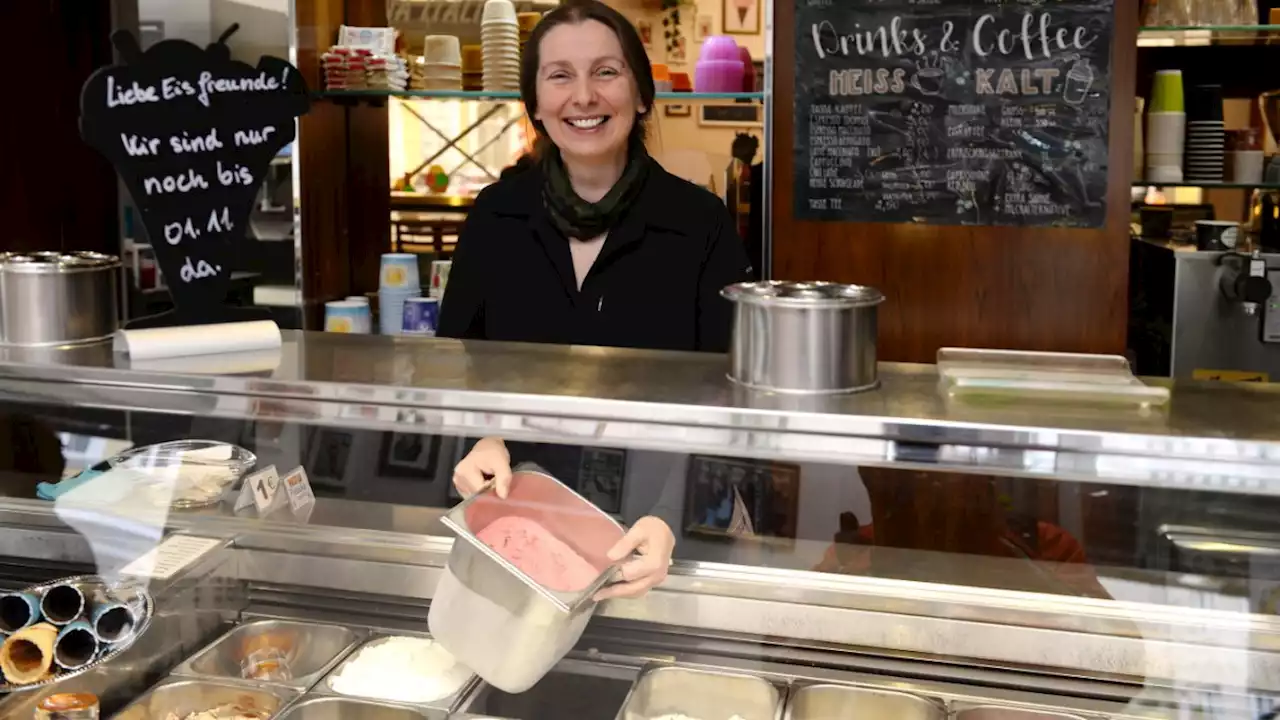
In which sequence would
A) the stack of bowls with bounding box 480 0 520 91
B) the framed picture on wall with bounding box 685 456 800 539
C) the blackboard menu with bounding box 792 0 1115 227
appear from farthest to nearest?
the stack of bowls with bounding box 480 0 520 91
the blackboard menu with bounding box 792 0 1115 227
the framed picture on wall with bounding box 685 456 800 539

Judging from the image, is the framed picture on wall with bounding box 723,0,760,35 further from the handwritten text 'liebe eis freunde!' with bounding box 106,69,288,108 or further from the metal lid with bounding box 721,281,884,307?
the metal lid with bounding box 721,281,884,307

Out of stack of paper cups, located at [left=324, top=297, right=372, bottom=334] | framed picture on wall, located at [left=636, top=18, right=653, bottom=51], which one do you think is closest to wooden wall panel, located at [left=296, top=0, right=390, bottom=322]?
stack of paper cups, located at [left=324, top=297, right=372, bottom=334]

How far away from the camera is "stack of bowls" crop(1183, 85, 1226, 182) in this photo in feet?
13.3

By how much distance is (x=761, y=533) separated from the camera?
1675 mm

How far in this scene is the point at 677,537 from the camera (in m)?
1.64

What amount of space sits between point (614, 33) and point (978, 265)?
151cm

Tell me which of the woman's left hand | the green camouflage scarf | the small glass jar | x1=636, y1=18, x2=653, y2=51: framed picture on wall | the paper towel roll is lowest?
the small glass jar

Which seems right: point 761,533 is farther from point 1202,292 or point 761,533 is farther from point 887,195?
point 1202,292

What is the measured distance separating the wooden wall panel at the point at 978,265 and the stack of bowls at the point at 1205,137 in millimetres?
891

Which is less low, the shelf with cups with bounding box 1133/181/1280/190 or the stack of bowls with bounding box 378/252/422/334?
the shelf with cups with bounding box 1133/181/1280/190

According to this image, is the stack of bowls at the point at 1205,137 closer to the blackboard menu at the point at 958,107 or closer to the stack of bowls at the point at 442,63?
the blackboard menu at the point at 958,107

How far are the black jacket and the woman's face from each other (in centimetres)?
13

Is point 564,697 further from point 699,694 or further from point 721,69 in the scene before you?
point 721,69

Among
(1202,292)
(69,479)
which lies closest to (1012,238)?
(1202,292)
